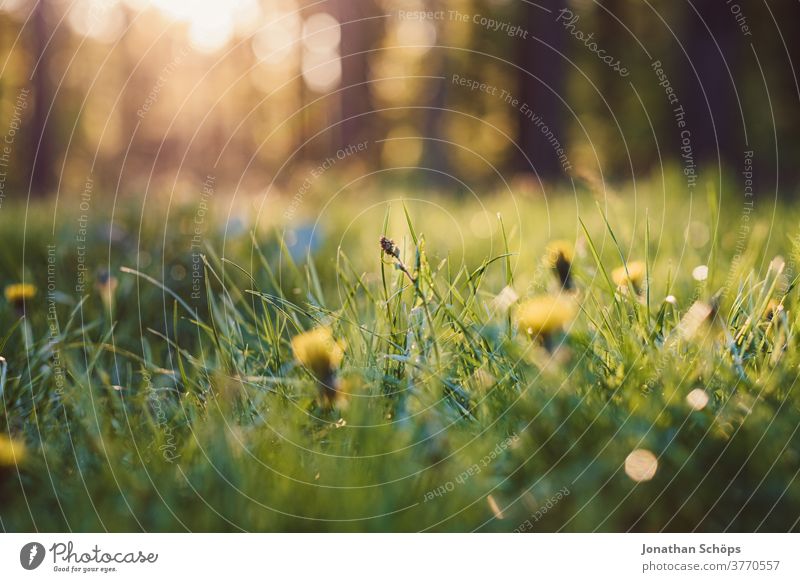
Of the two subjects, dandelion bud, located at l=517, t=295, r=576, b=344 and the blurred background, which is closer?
dandelion bud, located at l=517, t=295, r=576, b=344

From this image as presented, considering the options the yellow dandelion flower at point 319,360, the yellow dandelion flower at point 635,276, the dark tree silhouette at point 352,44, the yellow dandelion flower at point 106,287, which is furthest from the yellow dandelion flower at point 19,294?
the dark tree silhouette at point 352,44

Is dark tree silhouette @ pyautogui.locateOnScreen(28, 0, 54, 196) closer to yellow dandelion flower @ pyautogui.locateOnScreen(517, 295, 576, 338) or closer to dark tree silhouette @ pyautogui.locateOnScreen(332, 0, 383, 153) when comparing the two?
dark tree silhouette @ pyautogui.locateOnScreen(332, 0, 383, 153)

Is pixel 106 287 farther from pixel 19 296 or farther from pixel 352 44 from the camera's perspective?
pixel 352 44

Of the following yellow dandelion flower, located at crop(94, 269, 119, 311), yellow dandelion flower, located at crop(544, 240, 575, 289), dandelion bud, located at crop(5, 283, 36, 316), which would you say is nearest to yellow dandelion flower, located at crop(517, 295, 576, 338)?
yellow dandelion flower, located at crop(544, 240, 575, 289)

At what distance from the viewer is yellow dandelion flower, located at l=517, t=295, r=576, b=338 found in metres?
0.95

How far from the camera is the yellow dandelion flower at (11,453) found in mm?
854

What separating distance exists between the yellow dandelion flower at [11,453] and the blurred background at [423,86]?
1.45 ft

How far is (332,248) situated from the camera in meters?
1.88

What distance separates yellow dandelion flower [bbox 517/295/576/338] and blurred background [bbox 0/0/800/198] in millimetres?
226

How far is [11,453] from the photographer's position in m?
0.86

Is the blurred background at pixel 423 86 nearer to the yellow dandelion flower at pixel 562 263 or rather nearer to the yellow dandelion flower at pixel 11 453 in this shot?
the yellow dandelion flower at pixel 562 263

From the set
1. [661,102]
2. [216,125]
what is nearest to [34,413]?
[661,102]

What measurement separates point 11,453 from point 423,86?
9.09 meters

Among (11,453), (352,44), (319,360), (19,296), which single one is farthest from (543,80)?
(11,453)
